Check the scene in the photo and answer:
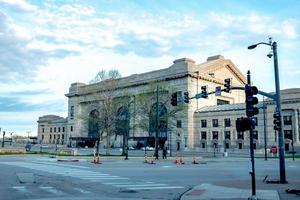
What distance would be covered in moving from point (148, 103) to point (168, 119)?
5.15 metres

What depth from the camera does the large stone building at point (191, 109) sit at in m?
77.2

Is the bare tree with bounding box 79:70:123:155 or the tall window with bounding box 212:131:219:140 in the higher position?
the bare tree with bounding box 79:70:123:155

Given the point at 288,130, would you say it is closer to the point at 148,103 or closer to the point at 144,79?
the point at 148,103

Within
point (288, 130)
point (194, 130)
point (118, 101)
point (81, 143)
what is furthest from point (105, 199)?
point (81, 143)

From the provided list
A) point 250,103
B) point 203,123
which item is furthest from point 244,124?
point 203,123

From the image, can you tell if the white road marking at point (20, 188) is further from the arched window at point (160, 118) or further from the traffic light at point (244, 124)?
→ the arched window at point (160, 118)

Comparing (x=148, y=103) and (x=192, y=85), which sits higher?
(x=192, y=85)

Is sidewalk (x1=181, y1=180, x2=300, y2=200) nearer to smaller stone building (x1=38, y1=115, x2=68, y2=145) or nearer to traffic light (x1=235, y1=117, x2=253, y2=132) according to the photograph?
traffic light (x1=235, y1=117, x2=253, y2=132)

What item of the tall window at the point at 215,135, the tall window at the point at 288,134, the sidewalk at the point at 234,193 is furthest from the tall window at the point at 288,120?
the sidewalk at the point at 234,193

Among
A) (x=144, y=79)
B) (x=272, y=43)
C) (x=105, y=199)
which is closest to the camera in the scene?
(x=105, y=199)

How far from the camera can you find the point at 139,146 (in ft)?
373

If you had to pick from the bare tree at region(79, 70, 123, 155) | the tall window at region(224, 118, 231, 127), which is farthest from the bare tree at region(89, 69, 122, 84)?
the tall window at region(224, 118, 231, 127)

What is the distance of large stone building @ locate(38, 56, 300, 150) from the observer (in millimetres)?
77188

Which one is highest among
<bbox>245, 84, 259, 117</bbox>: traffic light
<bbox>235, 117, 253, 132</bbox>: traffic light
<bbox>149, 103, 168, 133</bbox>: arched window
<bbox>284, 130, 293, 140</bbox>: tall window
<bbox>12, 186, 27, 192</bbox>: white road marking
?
<bbox>149, 103, 168, 133</bbox>: arched window
